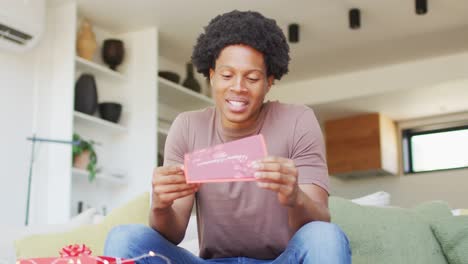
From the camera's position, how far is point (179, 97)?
598 cm

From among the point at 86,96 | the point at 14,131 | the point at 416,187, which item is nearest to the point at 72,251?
the point at 14,131

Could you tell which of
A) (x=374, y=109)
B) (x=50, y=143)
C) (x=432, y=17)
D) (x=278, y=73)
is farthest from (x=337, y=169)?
(x=278, y=73)

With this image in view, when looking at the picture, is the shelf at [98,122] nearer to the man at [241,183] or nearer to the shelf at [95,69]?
the shelf at [95,69]

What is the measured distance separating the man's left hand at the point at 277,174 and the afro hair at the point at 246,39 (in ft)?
1.39

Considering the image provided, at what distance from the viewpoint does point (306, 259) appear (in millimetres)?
1526

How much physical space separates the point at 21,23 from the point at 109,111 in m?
0.97

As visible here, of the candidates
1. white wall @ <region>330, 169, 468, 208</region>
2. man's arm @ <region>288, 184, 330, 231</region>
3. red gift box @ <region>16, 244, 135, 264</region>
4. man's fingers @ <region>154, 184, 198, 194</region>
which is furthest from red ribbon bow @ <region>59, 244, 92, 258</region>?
white wall @ <region>330, 169, 468, 208</region>

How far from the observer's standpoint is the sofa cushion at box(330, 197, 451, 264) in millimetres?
2422

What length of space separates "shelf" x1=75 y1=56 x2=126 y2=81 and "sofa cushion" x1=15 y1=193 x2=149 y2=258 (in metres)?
2.49

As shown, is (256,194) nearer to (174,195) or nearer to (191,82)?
(174,195)

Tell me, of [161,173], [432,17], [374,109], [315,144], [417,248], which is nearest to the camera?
[161,173]

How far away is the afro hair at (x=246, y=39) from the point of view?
5.73ft

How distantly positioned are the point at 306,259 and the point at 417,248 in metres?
1.04

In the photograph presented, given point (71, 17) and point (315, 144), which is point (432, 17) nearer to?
point (71, 17)
